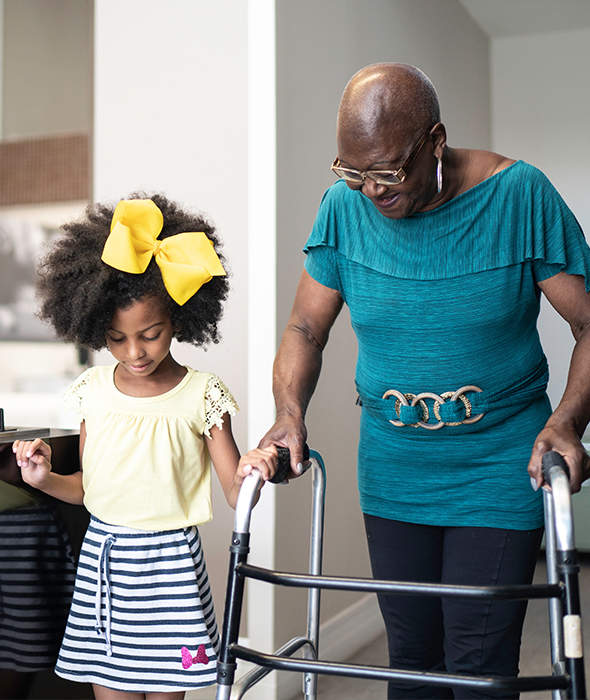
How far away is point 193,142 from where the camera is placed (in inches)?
99.8

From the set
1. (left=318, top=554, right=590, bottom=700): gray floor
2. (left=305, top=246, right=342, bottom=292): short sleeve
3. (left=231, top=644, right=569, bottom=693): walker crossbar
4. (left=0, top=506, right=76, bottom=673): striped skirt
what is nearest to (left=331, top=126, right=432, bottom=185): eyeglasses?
(left=305, top=246, right=342, bottom=292): short sleeve

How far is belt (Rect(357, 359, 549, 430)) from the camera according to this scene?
1.25m

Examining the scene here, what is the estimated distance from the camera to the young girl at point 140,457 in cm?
144

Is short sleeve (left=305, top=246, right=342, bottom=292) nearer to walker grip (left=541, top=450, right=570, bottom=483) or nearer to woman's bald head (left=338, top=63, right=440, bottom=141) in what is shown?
woman's bald head (left=338, top=63, right=440, bottom=141)

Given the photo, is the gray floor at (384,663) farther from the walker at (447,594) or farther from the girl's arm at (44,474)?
the walker at (447,594)

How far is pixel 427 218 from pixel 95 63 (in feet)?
6.11

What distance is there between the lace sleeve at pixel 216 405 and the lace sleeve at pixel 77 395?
0.84ft

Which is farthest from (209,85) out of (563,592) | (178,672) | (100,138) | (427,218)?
(563,592)

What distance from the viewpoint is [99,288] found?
1432 millimetres

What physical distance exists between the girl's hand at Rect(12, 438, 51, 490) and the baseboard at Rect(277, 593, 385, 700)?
49.5 inches

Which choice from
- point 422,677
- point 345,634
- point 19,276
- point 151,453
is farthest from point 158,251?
point 345,634

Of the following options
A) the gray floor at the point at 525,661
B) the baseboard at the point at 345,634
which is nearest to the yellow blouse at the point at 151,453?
the baseboard at the point at 345,634

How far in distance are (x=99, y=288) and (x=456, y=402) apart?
0.67 m

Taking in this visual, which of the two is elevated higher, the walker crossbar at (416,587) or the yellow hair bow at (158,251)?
the yellow hair bow at (158,251)
